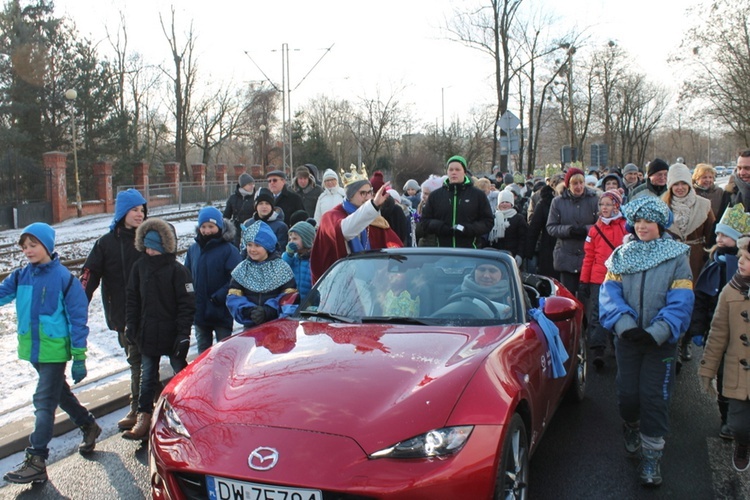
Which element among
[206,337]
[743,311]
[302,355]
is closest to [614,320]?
[743,311]

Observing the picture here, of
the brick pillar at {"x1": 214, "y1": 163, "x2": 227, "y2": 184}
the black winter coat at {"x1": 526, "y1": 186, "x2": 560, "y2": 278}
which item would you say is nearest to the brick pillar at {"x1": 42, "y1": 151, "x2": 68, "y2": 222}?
the brick pillar at {"x1": 214, "y1": 163, "x2": 227, "y2": 184}

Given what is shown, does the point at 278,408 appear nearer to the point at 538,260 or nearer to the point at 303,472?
the point at 303,472

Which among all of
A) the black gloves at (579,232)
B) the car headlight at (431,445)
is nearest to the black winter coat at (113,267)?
the car headlight at (431,445)

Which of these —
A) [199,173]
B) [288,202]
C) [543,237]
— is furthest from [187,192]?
[543,237]

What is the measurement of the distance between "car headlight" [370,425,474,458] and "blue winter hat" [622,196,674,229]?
2.15m

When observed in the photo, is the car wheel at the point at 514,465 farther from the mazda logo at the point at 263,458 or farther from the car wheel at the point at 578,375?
the car wheel at the point at 578,375

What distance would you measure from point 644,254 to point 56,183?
1048 inches

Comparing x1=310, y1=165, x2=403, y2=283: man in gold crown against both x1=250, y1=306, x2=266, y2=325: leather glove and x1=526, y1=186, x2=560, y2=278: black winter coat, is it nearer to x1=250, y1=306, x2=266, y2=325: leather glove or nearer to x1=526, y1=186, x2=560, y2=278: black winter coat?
x1=250, y1=306, x2=266, y2=325: leather glove

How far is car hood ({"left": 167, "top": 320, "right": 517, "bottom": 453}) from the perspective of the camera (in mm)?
2896

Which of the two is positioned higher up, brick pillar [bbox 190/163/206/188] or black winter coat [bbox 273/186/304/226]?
brick pillar [bbox 190/163/206/188]

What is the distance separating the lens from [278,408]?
302cm

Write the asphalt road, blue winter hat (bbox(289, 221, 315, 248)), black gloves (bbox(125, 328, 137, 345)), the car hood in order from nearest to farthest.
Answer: the car hood, the asphalt road, black gloves (bbox(125, 328, 137, 345)), blue winter hat (bbox(289, 221, 315, 248))

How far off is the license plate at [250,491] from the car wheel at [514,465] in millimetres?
870

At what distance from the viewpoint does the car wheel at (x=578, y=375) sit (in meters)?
5.36
